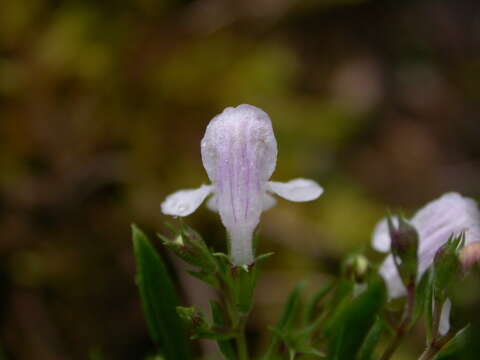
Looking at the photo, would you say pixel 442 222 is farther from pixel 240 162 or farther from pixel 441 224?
pixel 240 162

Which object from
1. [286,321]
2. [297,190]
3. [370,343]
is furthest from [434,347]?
[297,190]

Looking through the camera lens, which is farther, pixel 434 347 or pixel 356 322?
pixel 434 347

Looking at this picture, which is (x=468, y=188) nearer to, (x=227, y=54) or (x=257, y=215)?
Result: (x=227, y=54)

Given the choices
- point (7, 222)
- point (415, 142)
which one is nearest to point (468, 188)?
point (415, 142)

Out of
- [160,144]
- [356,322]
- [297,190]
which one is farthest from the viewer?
[160,144]

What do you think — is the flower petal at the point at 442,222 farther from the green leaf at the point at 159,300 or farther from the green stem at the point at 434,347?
the green leaf at the point at 159,300

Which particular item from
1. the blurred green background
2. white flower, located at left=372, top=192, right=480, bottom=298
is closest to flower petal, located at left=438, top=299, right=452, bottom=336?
white flower, located at left=372, top=192, right=480, bottom=298

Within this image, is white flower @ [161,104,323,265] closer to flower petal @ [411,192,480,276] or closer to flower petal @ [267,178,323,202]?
flower petal @ [267,178,323,202]
